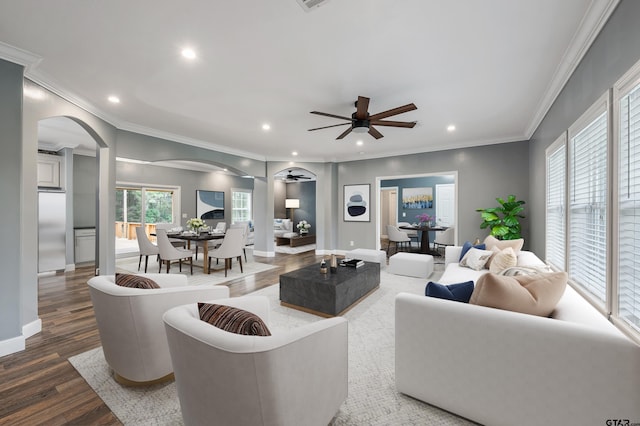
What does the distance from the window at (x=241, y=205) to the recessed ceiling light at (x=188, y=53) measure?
24.6ft

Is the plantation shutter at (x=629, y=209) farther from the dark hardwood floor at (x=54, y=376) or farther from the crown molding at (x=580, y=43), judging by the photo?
the dark hardwood floor at (x=54, y=376)

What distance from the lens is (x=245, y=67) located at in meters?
2.65

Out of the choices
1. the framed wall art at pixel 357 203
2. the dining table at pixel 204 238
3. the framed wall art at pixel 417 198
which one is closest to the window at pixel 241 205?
the dining table at pixel 204 238

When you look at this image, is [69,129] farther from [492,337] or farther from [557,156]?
[557,156]

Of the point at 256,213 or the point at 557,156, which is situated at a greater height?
the point at 557,156

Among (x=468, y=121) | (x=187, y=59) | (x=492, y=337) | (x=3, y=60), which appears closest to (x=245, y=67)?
(x=187, y=59)

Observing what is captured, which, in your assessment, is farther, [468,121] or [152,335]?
[468,121]

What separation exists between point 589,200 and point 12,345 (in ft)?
17.0

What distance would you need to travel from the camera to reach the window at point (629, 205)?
153 cm

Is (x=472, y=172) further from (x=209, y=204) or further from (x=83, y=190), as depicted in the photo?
(x=83, y=190)

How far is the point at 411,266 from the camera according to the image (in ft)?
16.2

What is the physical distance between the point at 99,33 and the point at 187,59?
2.11 feet

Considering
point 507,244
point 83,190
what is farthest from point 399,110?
point 83,190

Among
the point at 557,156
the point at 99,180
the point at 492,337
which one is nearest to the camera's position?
the point at 492,337
